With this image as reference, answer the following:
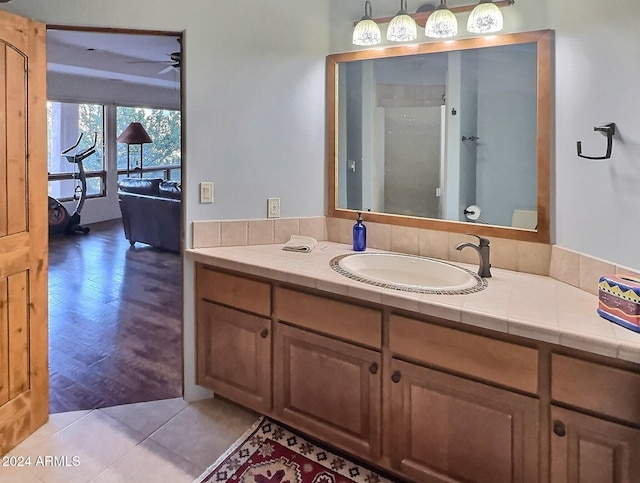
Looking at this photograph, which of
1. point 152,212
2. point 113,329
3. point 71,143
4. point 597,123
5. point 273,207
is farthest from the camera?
point 71,143

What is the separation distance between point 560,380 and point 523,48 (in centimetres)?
139

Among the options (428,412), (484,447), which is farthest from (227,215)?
(484,447)

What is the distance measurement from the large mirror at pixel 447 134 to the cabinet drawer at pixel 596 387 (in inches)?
28.4

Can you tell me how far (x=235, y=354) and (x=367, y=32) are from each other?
1728 mm

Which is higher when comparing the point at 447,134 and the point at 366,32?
the point at 366,32

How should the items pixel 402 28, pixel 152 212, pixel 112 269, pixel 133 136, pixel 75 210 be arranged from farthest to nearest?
pixel 133 136 < pixel 75 210 < pixel 152 212 < pixel 112 269 < pixel 402 28

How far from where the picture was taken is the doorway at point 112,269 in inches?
106

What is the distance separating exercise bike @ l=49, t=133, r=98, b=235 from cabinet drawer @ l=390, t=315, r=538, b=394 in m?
6.55

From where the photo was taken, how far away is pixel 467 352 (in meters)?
1.59

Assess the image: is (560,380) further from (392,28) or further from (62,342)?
(62,342)

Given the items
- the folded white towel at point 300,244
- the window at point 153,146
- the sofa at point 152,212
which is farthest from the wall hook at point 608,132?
the window at point 153,146

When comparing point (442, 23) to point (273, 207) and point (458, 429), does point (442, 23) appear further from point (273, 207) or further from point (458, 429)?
point (458, 429)

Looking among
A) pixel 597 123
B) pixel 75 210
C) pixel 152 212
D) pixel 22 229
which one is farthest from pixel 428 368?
pixel 75 210

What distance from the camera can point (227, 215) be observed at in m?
2.43
